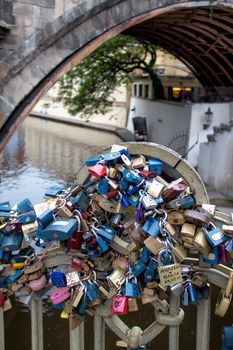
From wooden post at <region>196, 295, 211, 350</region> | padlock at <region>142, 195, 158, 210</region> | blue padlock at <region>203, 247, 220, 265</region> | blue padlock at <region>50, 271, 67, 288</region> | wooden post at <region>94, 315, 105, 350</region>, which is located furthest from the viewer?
wooden post at <region>94, 315, 105, 350</region>

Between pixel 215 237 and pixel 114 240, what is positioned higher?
pixel 215 237

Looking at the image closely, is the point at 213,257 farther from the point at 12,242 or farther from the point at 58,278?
the point at 12,242

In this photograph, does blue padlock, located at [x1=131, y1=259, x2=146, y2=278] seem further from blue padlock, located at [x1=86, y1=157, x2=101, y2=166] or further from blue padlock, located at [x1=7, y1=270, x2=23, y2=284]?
blue padlock, located at [x1=7, y1=270, x2=23, y2=284]

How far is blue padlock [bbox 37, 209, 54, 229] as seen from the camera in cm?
292

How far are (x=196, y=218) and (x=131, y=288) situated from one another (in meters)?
0.61

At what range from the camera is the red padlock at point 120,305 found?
3006 mm

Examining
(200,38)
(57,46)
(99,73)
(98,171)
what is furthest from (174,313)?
(99,73)

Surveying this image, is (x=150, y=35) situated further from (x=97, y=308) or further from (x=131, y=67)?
(x=97, y=308)

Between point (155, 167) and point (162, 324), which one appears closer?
point (155, 167)

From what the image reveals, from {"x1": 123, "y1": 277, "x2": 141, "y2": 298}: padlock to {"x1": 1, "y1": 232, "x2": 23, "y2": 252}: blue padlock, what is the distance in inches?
A: 30.2

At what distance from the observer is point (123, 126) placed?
3384 cm

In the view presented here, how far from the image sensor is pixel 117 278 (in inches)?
119

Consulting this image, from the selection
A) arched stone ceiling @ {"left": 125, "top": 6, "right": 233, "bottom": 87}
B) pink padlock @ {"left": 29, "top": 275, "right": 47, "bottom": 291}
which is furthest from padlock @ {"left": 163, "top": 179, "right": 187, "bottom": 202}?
arched stone ceiling @ {"left": 125, "top": 6, "right": 233, "bottom": 87}

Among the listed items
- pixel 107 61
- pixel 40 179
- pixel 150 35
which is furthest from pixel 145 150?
pixel 107 61
